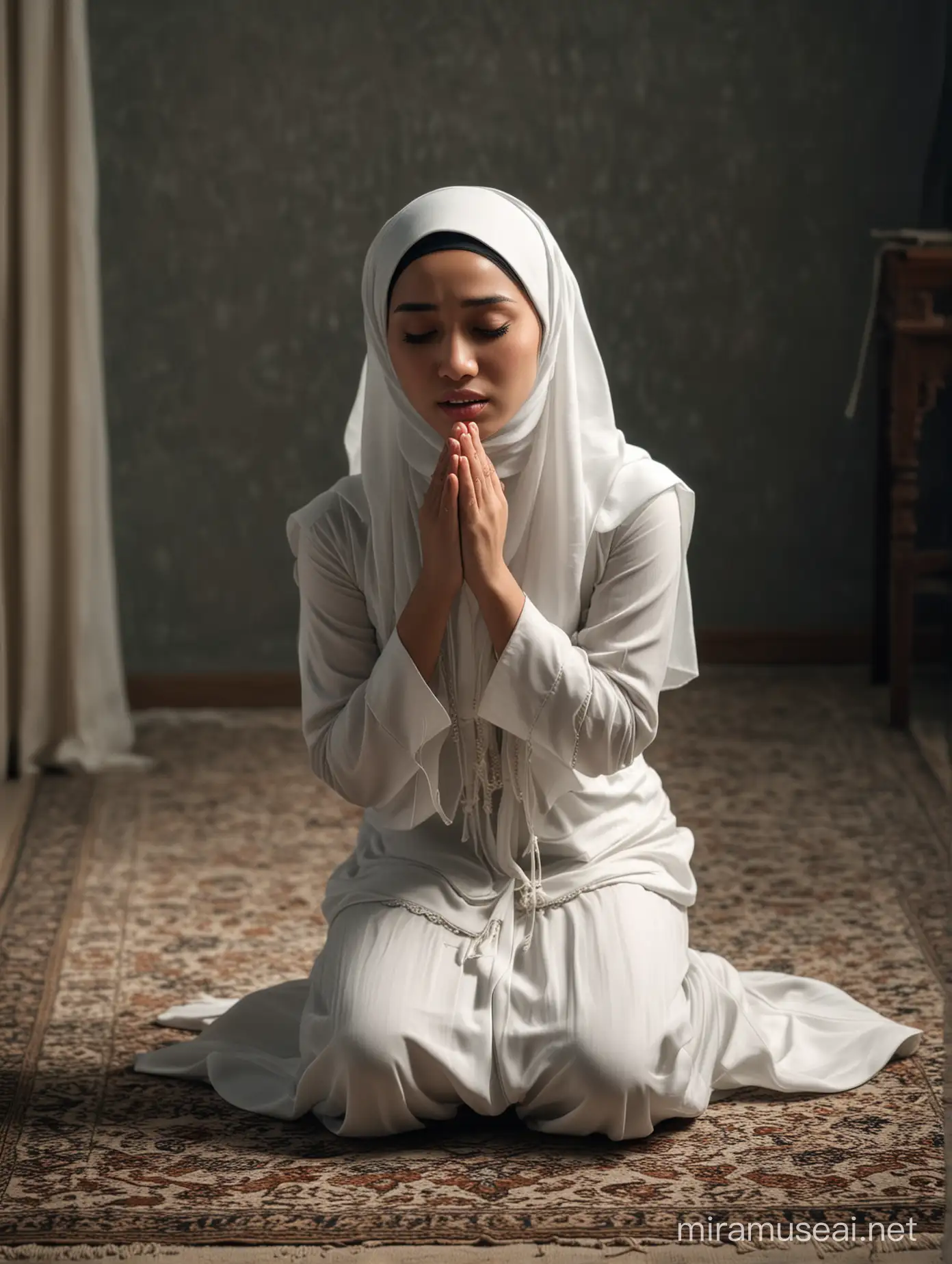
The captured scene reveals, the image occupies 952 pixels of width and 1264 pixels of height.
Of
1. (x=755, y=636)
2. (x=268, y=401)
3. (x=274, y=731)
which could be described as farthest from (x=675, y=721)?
(x=268, y=401)

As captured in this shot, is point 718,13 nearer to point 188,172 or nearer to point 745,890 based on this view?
point 188,172

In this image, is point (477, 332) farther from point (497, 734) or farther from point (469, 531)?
point (497, 734)

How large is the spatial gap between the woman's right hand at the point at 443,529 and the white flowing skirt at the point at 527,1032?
45 centimetres

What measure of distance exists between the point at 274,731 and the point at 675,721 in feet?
3.13

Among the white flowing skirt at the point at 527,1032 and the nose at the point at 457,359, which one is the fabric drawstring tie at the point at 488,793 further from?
the nose at the point at 457,359

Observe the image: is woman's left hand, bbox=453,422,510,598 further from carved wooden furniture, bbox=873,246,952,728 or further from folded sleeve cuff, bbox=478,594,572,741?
carved wooden furniture, bbox=873,246,952,728

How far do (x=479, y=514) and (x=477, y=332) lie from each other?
0.22 m

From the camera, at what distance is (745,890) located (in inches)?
128

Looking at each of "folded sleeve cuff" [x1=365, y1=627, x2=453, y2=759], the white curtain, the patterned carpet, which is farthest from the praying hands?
the white curtain

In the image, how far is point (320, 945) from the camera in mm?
3023

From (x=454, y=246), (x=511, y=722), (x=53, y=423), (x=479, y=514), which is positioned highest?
(x=454, y=246)

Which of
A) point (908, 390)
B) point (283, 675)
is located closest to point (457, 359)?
point (908, 390)

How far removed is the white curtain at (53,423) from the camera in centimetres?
384

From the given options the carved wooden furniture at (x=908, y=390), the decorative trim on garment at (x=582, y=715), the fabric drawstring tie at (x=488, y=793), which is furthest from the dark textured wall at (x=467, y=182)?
the decorative trim on garment at (x=582, y=715)
